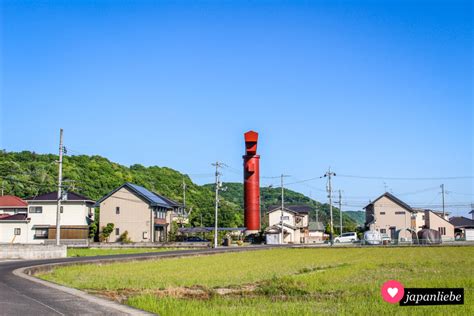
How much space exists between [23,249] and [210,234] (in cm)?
4012

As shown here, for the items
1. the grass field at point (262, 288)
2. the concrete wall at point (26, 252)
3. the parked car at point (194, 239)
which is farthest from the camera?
the parked car at point (194, 239)

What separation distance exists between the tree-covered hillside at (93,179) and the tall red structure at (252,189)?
13496 mm

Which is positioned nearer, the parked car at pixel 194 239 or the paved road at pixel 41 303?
the paved road at pixel 41 303

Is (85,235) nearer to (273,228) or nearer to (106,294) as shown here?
(273,228)

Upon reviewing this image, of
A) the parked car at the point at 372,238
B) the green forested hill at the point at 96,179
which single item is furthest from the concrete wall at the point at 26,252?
the parked car at the point at 372,238

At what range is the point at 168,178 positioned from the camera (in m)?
115

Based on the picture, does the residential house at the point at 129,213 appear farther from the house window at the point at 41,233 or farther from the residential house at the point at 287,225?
the residential house at the point at 287,225

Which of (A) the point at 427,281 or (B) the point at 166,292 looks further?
(A) the point at 427,281

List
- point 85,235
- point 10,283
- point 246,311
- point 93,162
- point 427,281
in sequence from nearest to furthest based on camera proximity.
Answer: point 246,311
point 10,283
point 427,281
point 85,235
point 93,162

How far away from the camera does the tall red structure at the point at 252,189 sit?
7612 centimetres

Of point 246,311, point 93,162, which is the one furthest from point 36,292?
point 93,162

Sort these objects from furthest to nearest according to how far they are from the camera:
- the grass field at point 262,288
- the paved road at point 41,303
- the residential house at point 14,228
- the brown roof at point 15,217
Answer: the brown roof at point 15,217
the residential house at point 14,228
the grass field at point 262,288
the paved road at point 41,303

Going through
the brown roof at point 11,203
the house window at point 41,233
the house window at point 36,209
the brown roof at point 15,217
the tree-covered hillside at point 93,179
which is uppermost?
the tree-covered hillside at point 93,179

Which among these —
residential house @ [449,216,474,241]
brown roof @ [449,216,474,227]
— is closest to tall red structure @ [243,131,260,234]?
residential house @ [449,216,474,241]
